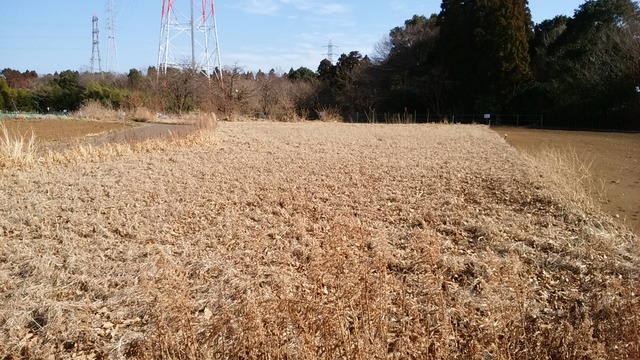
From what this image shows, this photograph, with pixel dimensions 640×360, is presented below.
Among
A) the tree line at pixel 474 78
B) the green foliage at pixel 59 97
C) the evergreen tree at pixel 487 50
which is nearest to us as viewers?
the tree line at pixel 474 78

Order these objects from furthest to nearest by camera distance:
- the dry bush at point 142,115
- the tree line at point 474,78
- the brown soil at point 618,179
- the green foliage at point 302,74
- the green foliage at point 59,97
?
the green foliage at point 302,74
the green foliage at point 59,97
the dry bush at point 142,115
the tree line at point 474,78
the brown soil at point 618,179

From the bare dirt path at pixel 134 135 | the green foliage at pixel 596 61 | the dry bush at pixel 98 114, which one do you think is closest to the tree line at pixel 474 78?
the green foliage at pixel 596 61

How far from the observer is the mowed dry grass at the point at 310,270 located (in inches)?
89.7

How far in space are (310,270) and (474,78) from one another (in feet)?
83.2

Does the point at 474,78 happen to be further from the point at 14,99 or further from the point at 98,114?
the point at 14,99

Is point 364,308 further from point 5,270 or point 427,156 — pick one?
point 427,156

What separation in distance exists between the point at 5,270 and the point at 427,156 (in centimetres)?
773

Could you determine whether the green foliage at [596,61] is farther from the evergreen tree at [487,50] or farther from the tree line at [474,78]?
the evergreen tree at [487,50]

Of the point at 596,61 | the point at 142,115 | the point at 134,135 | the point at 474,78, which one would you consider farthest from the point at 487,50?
the point at 142,115

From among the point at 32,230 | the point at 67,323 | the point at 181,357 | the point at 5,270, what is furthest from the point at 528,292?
the point at 32,230

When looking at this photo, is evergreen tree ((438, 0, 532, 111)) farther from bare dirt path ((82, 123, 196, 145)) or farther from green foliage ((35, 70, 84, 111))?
green foliage ((35, 70, 84, 111))

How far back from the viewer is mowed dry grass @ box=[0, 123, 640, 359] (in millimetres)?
2279

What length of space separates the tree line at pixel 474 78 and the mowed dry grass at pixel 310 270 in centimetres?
1925

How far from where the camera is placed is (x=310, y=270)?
10.4 feet
